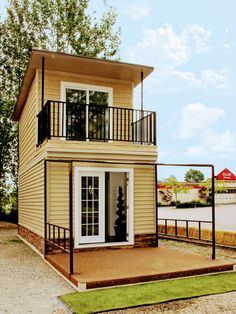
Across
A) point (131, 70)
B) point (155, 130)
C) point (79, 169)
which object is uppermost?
point (131, 70)

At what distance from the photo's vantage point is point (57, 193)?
10234mm

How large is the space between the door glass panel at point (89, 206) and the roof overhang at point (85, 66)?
328 cm

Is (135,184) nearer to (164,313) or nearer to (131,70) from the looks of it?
(131,70)

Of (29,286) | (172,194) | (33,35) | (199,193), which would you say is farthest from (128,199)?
(199,193)

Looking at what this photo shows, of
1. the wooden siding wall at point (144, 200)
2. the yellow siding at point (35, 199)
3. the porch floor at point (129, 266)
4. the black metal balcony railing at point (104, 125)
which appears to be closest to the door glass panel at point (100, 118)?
the black metal balcony railing at point (104, 125)

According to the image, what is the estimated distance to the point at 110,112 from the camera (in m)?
11.4

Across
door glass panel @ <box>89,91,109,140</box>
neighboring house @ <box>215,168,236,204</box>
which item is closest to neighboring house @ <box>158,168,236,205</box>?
neighboring house @ <box>215,168,236,204</box>

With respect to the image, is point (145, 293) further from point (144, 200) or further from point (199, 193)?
point (199, 193)

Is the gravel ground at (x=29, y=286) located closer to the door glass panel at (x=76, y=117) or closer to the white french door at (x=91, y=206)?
the white french door at (x=91, y=206)

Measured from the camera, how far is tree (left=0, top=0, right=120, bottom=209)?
21453 mm

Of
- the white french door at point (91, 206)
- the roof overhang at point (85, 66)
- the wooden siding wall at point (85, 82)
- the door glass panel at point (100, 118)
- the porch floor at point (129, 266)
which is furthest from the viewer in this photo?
the door glass panel at point (100, 118)

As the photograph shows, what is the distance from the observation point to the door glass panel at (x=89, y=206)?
1040cm

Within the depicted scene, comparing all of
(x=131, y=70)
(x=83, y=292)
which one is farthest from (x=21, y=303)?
(x=131, y=70)

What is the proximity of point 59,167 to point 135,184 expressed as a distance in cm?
244
